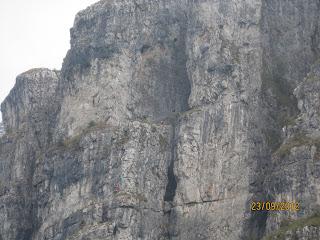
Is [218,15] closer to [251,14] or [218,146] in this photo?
[251,14]

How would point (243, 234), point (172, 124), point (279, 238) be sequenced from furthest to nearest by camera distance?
point (172, 124) < point (243, 234) < point (279, 238)

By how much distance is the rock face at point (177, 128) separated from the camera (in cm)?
17075

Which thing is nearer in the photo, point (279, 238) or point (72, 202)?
point (279, 238)

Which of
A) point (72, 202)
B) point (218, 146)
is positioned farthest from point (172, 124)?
point (72, 202)

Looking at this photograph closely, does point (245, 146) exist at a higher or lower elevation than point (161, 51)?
lower

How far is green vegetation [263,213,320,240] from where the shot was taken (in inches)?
6083

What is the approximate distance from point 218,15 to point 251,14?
19.2 feet

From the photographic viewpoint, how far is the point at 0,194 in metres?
195

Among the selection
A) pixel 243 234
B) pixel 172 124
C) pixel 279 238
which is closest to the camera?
pixel 279 238
